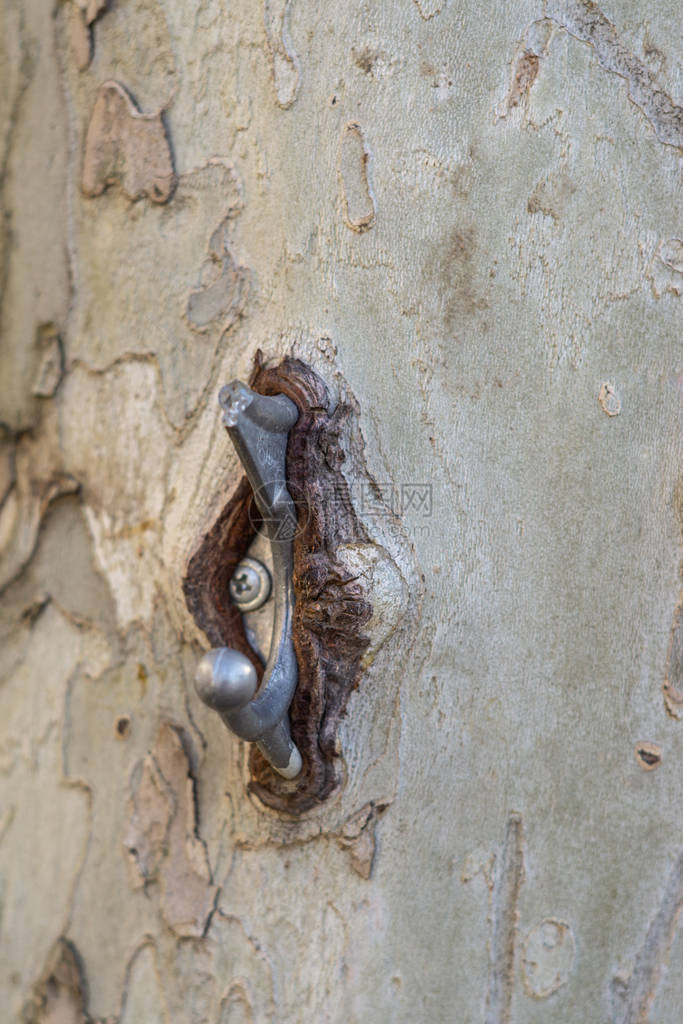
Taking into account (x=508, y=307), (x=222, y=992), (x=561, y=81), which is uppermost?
(x=561, y=81)

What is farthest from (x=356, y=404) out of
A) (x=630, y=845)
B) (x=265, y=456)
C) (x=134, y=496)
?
(x=630, y=845)

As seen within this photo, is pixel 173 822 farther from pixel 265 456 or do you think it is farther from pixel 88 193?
pixel 88 193

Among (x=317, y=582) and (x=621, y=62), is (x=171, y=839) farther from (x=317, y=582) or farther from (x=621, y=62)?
(x=621, y=62)

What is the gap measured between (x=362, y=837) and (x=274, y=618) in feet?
0.40

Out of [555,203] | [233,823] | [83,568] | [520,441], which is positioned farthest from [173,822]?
[555,203]

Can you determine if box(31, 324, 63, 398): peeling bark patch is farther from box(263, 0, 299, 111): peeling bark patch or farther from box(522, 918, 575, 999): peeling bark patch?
box(522, 918, 575, 999): peeling bark patch

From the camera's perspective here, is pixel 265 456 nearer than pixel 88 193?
Yes

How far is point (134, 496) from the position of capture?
466mm

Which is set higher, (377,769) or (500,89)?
(500,89)

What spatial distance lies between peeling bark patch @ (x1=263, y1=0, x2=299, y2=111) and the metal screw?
23 cm

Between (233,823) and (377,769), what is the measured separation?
0.09m

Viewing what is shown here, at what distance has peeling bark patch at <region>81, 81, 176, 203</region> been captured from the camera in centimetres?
45

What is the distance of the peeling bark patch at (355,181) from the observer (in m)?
0.39

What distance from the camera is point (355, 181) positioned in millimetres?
390
